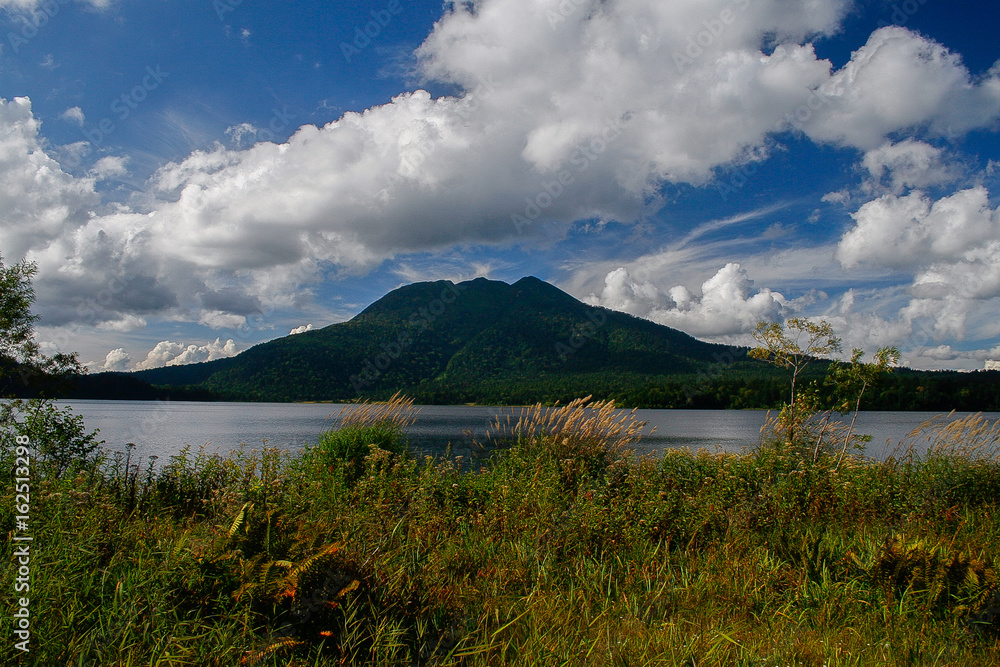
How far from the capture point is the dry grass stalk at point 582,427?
8375 millimetres

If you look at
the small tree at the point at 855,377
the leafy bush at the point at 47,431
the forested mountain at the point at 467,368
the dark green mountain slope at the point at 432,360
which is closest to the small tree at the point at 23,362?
the leafy bush at the point at 47,431

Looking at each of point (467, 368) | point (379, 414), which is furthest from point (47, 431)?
point (467, 368)

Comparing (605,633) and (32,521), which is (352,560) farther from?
→ (32,521)

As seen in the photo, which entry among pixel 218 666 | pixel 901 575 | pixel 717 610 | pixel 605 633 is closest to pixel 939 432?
pixel 901 575

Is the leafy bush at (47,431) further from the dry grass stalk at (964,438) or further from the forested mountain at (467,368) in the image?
the forested mountain at (467,368)

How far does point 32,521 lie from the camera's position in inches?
146

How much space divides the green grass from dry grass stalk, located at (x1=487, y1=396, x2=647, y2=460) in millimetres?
1837

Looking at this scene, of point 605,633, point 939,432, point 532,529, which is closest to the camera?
point 605,633

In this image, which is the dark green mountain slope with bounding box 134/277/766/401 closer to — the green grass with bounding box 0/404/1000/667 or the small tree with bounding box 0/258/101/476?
the small tree with bounding box 0/258/101/476

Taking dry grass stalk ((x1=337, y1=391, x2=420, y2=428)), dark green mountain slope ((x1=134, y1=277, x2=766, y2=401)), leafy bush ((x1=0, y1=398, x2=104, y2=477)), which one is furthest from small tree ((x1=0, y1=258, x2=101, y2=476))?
dark green mountain slope ((x1=134, y1=277, x2=766, y2=401))

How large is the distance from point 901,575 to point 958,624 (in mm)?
429

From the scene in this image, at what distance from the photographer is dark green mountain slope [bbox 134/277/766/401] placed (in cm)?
10819

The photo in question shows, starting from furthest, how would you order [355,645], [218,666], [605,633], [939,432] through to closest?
1. [939,432]
2. [605,633]
3. [355,645]
4. [218,666]

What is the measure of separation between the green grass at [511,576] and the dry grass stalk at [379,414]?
296 cm
